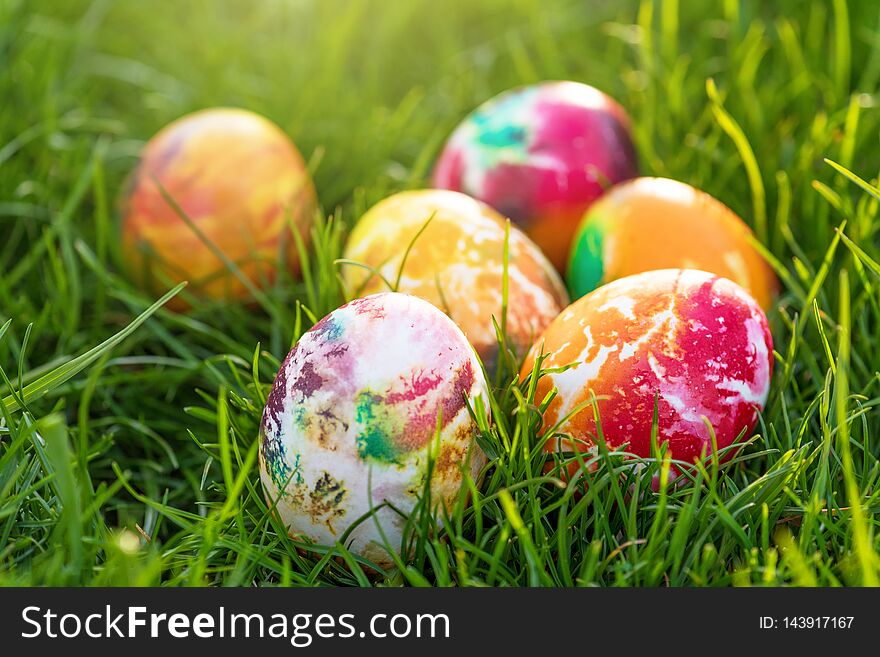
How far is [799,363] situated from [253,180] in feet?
3.53

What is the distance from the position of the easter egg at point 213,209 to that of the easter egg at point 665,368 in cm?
70

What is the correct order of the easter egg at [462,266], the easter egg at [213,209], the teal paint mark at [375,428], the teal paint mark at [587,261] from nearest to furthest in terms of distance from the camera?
the teal paint mark at [375,428]
the easter egg at [462,266]
the teal paint mark at [587,261]
the easter egg at [213,209]

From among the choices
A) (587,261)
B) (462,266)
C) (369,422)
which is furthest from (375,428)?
(587,261)

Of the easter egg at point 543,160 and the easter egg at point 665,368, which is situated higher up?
the easter egg at point 543,160

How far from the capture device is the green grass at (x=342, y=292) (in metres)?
1.13

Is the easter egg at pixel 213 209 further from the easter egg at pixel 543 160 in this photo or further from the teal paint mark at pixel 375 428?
the teal paint mark at pixel 375 428

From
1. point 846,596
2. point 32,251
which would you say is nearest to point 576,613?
point 846,596

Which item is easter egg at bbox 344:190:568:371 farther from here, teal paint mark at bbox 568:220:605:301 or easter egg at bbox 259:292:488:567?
easter egg at bbox 259:292:488:567

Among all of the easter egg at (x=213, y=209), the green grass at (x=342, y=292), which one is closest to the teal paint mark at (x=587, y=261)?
the green grass at (x=342, y=292)

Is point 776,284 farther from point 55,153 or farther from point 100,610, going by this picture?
point 55,153

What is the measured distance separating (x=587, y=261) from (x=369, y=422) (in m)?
0.60

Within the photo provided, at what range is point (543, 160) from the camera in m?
1.68

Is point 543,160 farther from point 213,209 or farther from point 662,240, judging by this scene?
point 213,209

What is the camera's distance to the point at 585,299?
→ 1.32 m
